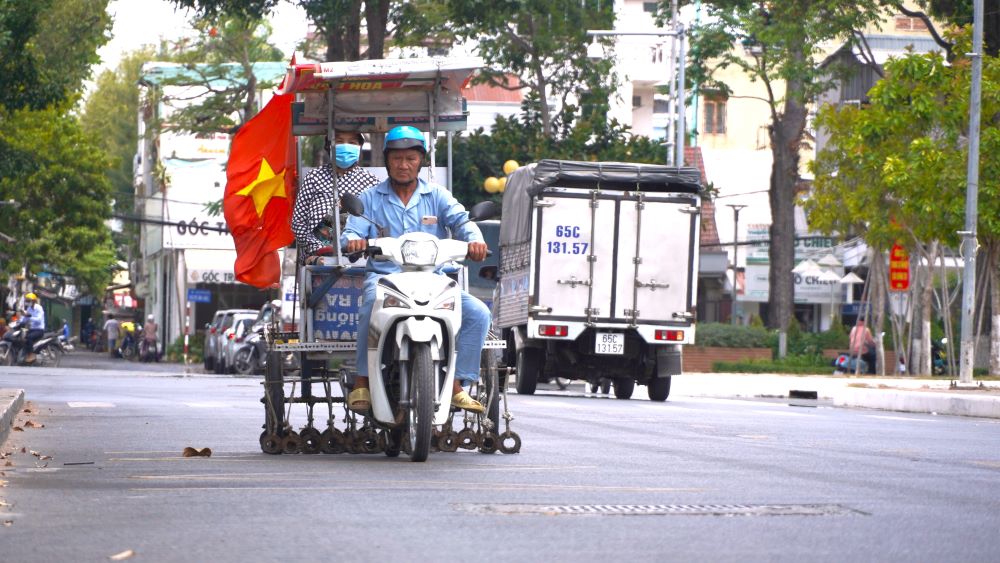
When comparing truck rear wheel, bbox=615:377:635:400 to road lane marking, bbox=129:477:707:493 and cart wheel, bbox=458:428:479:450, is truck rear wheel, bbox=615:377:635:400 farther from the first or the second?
road lane marking, bbox=129:477:707:493

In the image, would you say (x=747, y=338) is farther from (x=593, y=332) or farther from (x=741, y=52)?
(x=741, y=52)

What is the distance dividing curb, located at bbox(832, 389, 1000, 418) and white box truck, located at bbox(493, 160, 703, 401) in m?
2.91

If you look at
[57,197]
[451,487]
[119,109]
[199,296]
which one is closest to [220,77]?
[57,197]

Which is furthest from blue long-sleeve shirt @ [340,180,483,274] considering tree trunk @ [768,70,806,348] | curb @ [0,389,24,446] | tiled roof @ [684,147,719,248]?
tiled roof @ [684,147,719,248]

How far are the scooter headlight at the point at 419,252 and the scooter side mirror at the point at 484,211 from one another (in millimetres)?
396

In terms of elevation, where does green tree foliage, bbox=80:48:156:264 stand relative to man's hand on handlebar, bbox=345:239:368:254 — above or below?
above

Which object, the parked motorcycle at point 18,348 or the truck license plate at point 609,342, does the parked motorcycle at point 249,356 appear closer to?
the parked motorcycle at point 18,348

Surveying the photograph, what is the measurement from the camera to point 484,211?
1045 cm

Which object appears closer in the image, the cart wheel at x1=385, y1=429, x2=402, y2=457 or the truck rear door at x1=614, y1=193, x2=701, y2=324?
the cart wheel at x1=385, y1=429, x2=402, y2=457

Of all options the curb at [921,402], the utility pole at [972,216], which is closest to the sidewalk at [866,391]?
the curb at [921,402]

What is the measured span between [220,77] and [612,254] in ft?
81.4

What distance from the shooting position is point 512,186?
26719mm

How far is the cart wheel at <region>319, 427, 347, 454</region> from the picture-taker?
1115cm

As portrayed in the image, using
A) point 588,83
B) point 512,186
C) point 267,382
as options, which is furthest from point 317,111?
point 588,83
